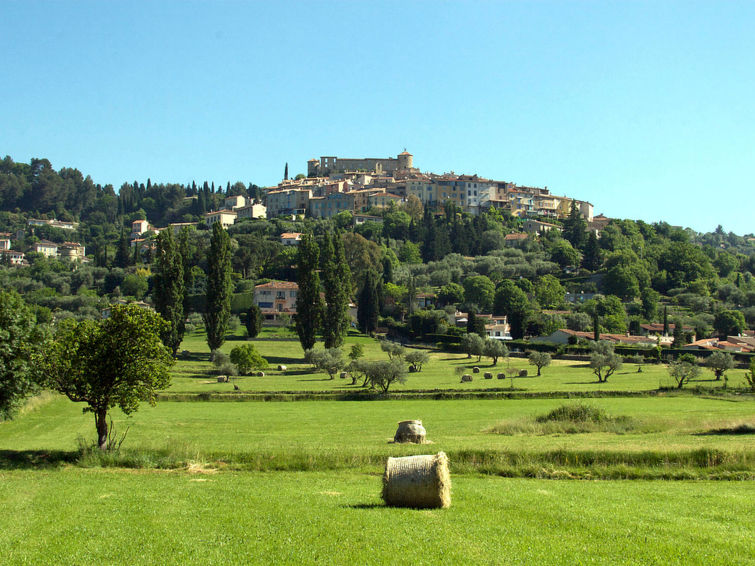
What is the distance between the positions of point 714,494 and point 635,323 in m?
103

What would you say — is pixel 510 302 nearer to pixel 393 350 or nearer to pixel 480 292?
pixel 480 292

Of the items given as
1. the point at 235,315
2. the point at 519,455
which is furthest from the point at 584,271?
the point at 519,455

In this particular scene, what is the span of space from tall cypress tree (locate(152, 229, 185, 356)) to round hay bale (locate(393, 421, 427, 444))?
44.7 meters

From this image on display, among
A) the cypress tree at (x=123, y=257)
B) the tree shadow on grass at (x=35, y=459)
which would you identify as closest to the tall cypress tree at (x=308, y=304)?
the tree shadow on grass at (x=35, y=459)

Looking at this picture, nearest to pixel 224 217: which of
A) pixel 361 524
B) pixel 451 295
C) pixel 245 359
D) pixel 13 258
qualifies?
pixel 13 258

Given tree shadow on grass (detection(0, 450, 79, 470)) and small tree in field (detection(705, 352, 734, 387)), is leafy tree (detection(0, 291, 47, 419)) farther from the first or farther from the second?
small tree in field (detection(705, 352, 734, 387))

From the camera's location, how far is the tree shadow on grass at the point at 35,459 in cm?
2227

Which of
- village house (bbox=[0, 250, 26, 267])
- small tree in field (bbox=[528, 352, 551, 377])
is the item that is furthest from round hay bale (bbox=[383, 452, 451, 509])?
village house (bbox=[0, 250, 26, 267])

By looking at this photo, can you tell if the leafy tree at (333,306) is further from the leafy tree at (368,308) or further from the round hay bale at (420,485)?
the round hay bale at (420,485)

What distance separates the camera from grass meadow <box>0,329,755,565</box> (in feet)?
40.8

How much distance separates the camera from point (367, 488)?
60.1 feet

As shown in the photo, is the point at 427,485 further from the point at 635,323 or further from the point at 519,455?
the point at 635,323

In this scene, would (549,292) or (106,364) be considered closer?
(106,364)

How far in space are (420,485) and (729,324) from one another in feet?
354
